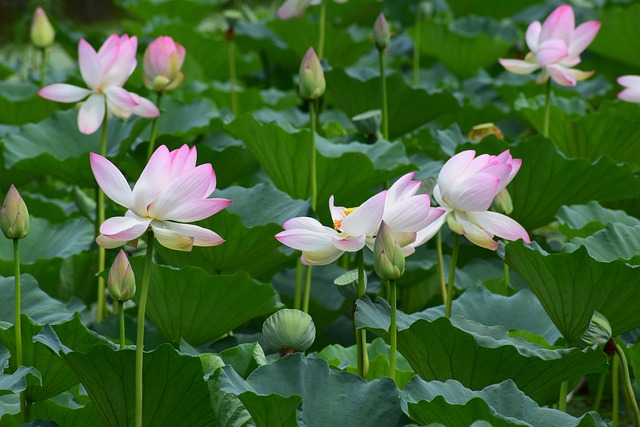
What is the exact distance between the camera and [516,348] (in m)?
0.97

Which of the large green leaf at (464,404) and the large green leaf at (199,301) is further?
the large green leaf at (199,301)

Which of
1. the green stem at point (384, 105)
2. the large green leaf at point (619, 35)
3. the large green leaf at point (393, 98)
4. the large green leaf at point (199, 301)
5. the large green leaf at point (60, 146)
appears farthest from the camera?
the large green leaf at point (619, 35)

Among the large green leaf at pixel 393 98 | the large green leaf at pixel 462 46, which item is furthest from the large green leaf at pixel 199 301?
the large green leaf at pixel 462 46

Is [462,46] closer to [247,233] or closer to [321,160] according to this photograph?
[321,160]

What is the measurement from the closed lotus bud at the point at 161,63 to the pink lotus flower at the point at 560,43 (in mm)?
511

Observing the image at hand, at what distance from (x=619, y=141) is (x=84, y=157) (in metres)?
0.90

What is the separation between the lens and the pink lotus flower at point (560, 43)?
158cm

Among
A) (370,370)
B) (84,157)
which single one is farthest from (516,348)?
(84,157)

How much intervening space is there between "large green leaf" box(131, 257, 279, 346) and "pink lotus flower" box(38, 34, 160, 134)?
1.00 ft

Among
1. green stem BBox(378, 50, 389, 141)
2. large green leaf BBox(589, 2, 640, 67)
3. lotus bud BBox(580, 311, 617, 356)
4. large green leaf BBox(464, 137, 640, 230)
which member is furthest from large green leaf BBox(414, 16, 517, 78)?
lotus bud BBox(580, 311, 617, 356)

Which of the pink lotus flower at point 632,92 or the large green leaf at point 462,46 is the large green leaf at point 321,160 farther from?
the large green leaf at point 462,46

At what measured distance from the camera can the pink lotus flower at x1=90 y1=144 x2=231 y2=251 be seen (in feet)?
3.01

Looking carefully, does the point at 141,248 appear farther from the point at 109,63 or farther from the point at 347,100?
the point at 347,100

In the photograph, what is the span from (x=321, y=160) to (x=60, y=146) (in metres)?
0.51
